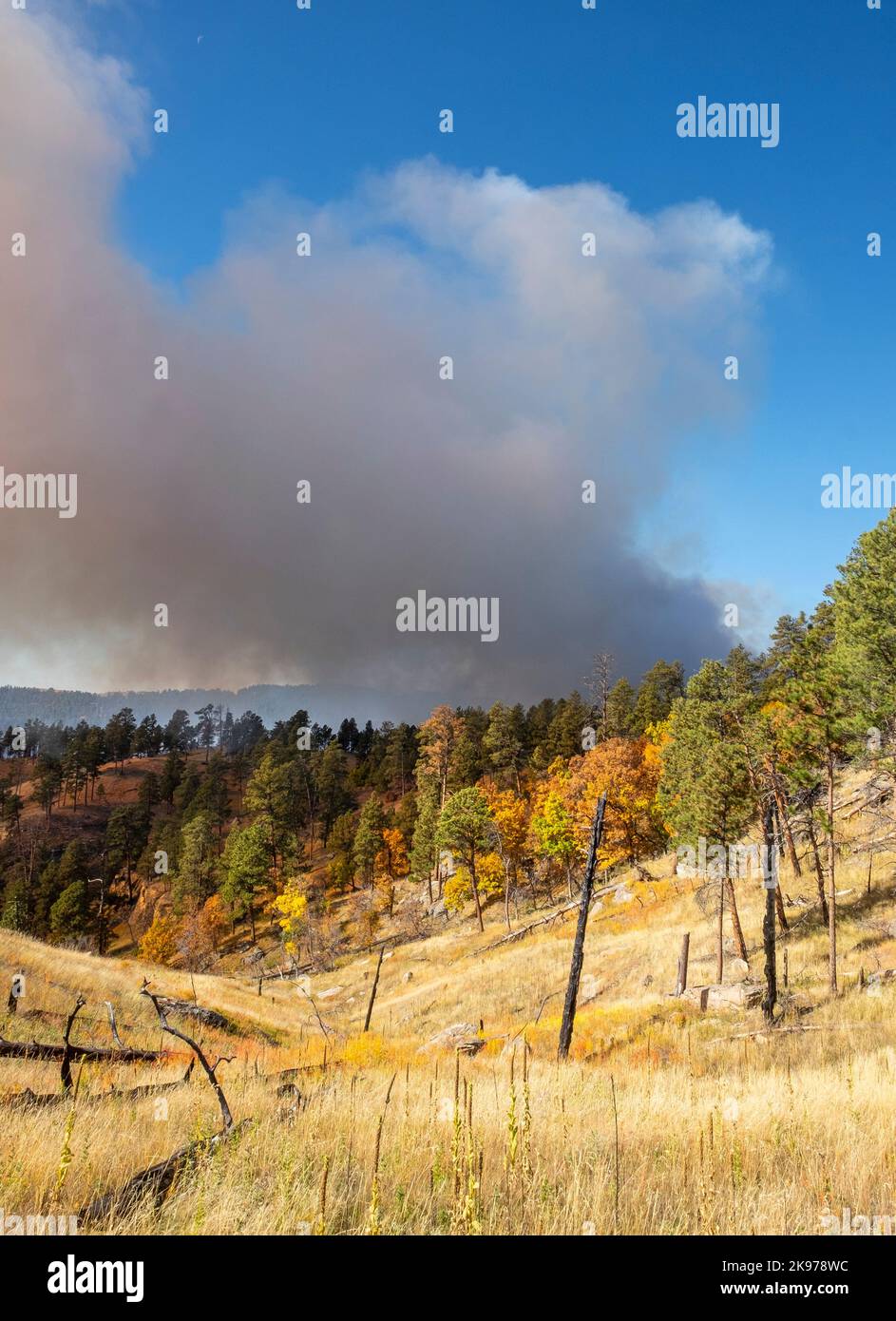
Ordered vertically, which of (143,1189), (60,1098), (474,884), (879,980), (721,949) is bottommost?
(474,884)

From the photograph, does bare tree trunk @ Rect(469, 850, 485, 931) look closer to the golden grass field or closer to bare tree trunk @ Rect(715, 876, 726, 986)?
bare tree trunk @ Rect(715, 876, 726, 986)

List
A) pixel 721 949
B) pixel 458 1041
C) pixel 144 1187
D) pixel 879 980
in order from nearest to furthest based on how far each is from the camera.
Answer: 1. pixel 144 1187
2. pixel 879 980
3. pixel 458 1041
4. pixel 721 949

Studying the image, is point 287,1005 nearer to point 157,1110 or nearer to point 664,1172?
point 157,1110

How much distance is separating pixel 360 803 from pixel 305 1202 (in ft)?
345

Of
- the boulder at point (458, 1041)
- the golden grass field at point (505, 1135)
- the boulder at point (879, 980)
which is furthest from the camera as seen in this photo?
the boulder at point (458, 1041)

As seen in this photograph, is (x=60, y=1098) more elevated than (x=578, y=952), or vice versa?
(x=60, y=1098)

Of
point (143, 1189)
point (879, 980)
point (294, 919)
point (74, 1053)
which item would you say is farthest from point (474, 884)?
point (143, 1189)

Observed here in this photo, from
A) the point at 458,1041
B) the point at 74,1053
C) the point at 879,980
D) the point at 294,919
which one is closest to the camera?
the point at 74,1053

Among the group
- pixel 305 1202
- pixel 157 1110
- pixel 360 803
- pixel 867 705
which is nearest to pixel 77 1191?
pixel 305 1202

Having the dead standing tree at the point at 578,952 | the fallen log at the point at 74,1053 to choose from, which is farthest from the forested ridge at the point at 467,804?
the fallen log at the point at 74,1053

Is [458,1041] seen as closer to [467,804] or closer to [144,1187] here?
[144,1187]

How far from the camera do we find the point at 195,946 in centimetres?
6412

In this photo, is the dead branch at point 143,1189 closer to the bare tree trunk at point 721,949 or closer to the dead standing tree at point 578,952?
the dead standing tree at point 578,952

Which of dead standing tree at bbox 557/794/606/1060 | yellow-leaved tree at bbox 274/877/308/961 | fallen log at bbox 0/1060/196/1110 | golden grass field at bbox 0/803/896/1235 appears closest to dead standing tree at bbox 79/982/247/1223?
golden grass field at bbox 0/803/896/1235
